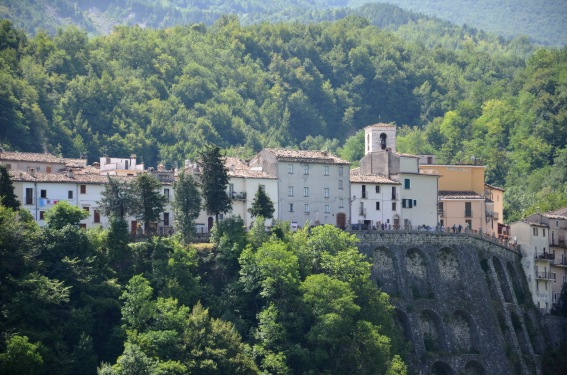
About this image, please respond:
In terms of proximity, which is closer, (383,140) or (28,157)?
(28,157)

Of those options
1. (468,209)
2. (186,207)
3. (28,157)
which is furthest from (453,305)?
(28,157)

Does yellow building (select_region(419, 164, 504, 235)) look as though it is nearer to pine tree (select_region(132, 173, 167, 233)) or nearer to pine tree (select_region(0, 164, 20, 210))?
pine tree (select_region(132, 173, 167, 233))

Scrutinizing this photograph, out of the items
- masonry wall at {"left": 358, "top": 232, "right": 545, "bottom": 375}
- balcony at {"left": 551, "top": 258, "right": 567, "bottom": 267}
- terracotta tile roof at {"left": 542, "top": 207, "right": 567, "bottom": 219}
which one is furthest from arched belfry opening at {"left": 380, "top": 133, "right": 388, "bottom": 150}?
balcony at {"left": 551, "top": 258, "right": 567, "bottom": 267}

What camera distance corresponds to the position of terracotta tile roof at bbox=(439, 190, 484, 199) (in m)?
116

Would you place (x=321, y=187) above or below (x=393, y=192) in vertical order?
above

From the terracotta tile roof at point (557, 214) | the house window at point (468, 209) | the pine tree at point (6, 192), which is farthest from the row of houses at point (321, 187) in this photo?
the terracotta tile roof at point (557, 214)

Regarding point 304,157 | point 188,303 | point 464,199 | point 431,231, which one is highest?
point 304,157

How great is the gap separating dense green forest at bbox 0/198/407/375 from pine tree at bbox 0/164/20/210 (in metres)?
1.12

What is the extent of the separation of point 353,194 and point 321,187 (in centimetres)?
278

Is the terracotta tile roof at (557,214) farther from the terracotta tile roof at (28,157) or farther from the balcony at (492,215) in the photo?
the terracotta tile roof at (28,157)

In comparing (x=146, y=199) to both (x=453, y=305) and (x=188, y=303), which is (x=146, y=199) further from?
(x=453, y=305)

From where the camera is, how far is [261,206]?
104438mm

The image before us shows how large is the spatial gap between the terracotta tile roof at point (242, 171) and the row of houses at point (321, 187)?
0.07m

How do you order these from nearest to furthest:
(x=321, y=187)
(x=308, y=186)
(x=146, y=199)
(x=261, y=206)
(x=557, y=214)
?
(x=146, y=199)
(x=261, y=206)
(x=308, y=186)
(x=321, y=187)
(x=557, y=214)
